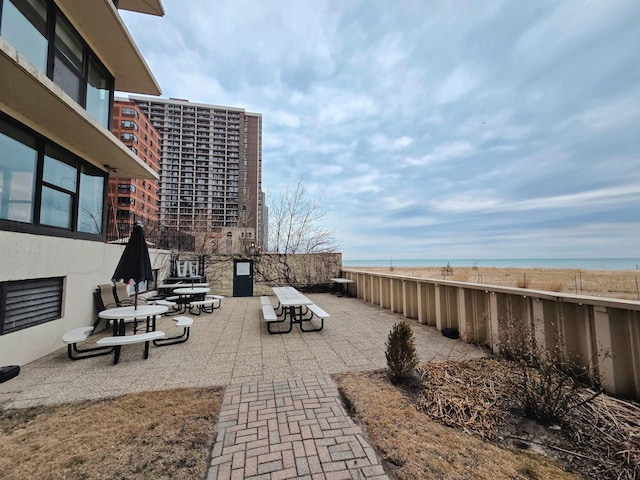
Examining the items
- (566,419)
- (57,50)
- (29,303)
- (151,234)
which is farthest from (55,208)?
(566,419)

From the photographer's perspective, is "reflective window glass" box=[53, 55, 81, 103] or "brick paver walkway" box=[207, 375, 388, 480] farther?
"reflective window glass" box=[53, 55, 81, 103]

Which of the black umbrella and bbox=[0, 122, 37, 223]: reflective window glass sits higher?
bbox=[0, 122, 37, 223]: reflective window glass

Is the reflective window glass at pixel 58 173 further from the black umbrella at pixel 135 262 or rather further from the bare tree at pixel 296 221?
the bare tree at pixel 296 221

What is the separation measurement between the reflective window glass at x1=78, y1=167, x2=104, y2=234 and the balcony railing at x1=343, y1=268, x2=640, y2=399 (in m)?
7.39

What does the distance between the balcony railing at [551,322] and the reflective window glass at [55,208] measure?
23.7 feet

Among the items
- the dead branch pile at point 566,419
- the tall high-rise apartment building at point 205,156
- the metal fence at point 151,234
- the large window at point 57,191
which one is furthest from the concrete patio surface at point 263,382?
the tall high-rise apartment building at point 205,156

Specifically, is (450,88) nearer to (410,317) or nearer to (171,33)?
(410,317)

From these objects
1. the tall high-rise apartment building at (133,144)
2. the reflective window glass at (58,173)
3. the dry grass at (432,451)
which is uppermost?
the tall high-rise apartment building at (133,144)

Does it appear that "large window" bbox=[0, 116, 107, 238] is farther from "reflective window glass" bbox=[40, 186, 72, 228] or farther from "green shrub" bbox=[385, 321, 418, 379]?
"green shrub" bbox=[385, 321, 418, 379]

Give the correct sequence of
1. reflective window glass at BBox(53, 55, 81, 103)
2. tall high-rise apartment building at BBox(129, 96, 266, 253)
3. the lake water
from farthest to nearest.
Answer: tall high-rise apartment building at BBox(129, 96, 266, 253) → the lake water → reflective window glass at BBox(53, 55, 81, 103)

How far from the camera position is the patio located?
2.97m

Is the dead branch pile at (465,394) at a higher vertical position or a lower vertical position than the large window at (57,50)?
lower

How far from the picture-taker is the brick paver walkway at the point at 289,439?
1654 mm

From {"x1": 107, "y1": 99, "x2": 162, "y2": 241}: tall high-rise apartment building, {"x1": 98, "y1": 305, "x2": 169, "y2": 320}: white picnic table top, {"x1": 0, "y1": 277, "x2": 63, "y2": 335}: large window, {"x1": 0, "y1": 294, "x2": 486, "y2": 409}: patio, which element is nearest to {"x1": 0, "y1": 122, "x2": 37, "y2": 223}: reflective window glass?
{"x1": 0, "y1": 277, "x2": 63, "y2": 335}: large window
